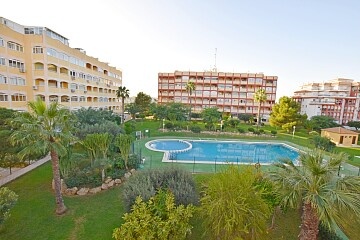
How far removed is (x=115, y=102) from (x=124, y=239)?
185ft

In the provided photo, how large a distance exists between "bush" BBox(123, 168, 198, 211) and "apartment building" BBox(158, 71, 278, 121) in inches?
2089

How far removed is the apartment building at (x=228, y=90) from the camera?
61031mm

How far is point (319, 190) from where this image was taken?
643cm

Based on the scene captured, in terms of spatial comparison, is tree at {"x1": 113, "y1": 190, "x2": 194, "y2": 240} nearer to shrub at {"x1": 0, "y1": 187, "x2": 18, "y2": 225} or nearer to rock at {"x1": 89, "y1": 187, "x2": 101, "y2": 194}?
shrub at {"x1": 0, "y1": 187, "x2": 18, "y2": 225}

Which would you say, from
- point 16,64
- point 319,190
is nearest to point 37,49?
point 16,64

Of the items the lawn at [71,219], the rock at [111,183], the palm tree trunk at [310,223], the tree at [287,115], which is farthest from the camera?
the tree at [287,115]

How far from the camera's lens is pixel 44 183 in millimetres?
12836

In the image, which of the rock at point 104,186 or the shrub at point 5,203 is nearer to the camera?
the shrub at point 5,203

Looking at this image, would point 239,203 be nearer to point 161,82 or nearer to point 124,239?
point 124,239

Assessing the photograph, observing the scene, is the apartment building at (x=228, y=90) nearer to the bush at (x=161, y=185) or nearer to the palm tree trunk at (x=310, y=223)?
the bush at (x=161, y=185)

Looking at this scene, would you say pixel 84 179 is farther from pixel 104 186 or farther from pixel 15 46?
pixel 15 46

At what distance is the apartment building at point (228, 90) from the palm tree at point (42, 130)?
53.5 m

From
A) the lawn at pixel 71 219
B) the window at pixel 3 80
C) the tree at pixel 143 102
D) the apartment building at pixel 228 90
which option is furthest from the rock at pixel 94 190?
the apartment building at pixel 228 90

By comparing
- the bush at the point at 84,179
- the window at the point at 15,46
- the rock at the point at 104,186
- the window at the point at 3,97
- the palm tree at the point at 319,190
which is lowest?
the rock at the point at 104,186
